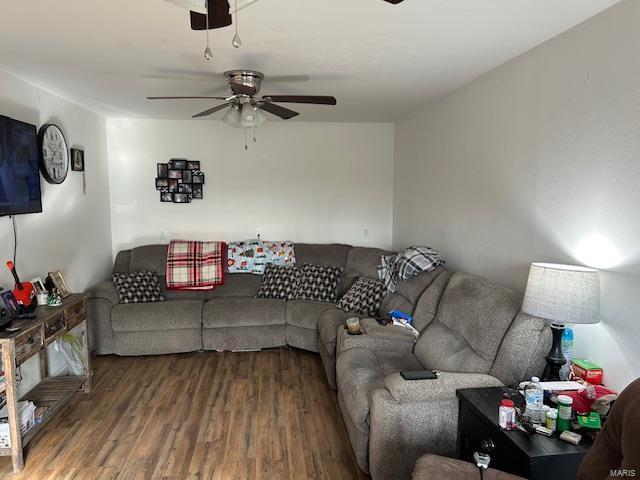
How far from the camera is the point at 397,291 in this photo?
12.4 feet

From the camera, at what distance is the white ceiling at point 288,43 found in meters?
1.90

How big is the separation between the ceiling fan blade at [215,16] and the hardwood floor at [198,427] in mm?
2221

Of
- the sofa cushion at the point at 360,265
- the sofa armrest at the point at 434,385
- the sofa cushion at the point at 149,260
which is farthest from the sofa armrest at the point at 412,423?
the sofa cushion at the point at 149,260

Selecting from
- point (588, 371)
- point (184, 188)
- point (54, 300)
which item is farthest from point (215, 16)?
point (184, 188)

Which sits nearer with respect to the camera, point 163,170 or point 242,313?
point 242,313

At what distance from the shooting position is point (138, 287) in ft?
13.9

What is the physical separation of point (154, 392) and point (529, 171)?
3.14 m

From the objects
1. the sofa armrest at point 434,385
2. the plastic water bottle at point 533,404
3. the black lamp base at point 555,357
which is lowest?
the sofa armrest at point 434,385

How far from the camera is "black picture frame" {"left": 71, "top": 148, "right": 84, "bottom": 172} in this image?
390cm

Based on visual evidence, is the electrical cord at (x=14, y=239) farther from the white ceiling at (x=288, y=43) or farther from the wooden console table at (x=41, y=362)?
the white ceiling at (x=288, y=43)

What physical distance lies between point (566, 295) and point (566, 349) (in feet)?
1.10

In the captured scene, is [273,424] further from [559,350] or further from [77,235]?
[77,235]

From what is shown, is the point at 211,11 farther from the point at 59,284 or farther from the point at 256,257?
the point at 256,257

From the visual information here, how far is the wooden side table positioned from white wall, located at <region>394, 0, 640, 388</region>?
1.75 ft
